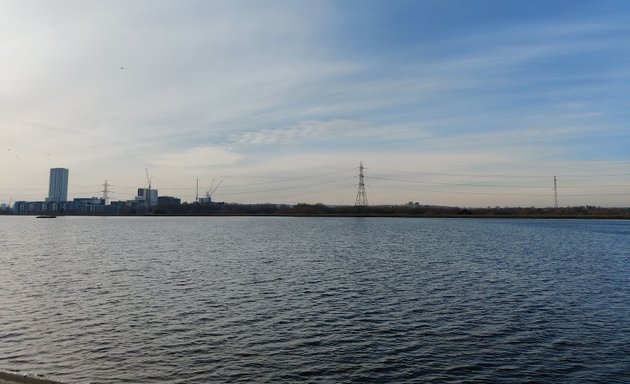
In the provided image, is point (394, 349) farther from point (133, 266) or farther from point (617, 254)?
point (617, 254)

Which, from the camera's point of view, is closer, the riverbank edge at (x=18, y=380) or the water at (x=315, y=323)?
the riverbank edge at (x=18, y=380)

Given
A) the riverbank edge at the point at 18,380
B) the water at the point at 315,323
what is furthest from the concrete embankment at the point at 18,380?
the water at the point at 315,323

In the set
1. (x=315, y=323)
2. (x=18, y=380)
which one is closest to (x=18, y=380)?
(x=18, y=380)

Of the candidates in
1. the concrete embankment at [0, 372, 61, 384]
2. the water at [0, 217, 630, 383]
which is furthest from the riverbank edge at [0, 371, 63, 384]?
the water at [0, 217, 630, 383]

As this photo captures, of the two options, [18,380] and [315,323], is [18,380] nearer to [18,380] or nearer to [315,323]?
[18,380]

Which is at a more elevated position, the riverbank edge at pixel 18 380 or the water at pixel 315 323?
the riverbank edge at pixel 18 380

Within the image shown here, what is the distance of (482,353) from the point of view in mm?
18828

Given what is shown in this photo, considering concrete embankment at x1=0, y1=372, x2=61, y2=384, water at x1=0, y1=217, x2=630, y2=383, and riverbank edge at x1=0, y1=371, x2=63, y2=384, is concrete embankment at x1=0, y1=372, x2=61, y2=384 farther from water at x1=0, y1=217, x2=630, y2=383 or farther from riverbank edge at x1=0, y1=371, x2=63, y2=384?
water at x1=0, y1=217, x2=630, y2=383

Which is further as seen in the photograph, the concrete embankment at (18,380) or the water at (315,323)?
the water at (315,323)

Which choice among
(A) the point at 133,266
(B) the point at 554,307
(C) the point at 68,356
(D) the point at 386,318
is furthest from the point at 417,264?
(C) the point at 68,356

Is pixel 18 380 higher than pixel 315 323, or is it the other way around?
pixel 18 380

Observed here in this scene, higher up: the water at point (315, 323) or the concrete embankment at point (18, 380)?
the concrete embankment at point (18, 380)

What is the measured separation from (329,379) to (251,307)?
1175 cm

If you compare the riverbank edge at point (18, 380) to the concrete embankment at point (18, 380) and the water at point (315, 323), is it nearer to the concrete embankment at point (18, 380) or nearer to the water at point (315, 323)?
the concrete embankment at point (18, 380)
